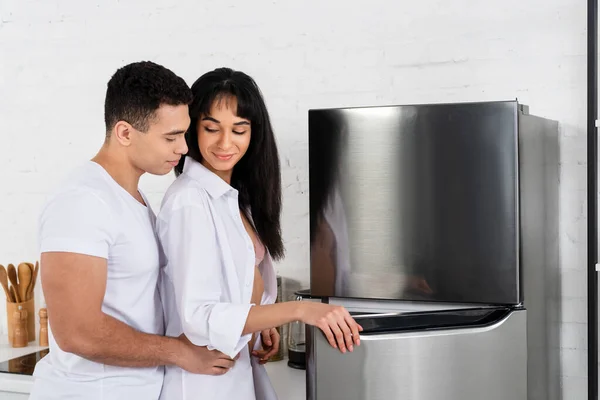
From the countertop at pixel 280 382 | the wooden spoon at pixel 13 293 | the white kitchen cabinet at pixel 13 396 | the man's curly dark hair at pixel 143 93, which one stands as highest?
the man's curly dark hair at pixel 143 93

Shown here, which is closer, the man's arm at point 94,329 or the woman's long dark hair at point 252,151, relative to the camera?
the man's arm at point 94,329

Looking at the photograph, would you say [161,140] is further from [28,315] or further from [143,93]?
[28,315]

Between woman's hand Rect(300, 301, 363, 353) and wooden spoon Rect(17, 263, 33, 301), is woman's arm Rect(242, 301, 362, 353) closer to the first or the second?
woman's hand Rect(300, 301, 363, 353)

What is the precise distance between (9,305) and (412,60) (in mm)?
1596

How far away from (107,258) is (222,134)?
1.18 feet

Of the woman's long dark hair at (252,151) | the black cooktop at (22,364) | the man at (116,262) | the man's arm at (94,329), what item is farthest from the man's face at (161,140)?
the black cooktop at (22,364)

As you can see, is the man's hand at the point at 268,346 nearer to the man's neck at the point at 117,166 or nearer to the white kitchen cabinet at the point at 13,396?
the man's neck at the point at 117,166

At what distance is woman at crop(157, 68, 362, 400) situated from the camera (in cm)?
133

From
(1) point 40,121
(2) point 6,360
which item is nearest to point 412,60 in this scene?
(1) point 40,121

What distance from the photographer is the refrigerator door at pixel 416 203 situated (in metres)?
1.50

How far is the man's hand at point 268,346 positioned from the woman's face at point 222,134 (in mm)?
420

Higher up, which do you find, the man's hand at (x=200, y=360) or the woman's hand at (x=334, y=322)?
the woman's hand at (x=334, y=322)

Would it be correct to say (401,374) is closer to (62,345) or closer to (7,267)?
(62,345)

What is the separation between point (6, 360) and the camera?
2266mm
